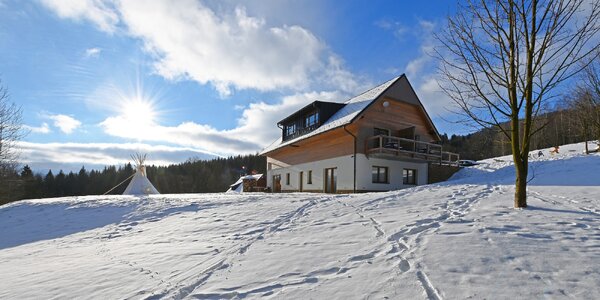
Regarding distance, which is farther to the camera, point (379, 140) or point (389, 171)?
point (389, 171)

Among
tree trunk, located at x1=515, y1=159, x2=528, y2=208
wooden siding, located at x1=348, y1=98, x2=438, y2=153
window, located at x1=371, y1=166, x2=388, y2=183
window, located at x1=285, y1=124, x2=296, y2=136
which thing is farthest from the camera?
window, located at x1=285, y1=124, x2=296, y2=136

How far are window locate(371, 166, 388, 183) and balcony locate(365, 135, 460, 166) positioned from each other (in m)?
1.49

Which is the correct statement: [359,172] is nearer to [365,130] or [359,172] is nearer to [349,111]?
[365,130]

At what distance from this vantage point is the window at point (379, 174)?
2069cm

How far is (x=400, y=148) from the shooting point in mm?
20797

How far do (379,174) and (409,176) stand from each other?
325cm

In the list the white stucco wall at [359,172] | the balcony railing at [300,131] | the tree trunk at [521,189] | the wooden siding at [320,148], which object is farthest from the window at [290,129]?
the tree trunk at [521,189]

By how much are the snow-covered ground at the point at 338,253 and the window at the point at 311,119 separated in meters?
14.5

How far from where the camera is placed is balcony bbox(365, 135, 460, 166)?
1947 cm

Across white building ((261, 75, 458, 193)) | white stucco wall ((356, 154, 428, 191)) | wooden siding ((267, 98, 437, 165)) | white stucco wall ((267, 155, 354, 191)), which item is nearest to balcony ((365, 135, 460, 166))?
white building ((261, 75, 458, 193))

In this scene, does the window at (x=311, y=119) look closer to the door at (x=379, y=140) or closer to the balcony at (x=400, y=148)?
the door at (x=379, y=140)

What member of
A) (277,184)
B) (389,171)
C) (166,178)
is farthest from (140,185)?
(166,178)

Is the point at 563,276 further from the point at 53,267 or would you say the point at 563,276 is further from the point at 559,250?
the point at 53,267

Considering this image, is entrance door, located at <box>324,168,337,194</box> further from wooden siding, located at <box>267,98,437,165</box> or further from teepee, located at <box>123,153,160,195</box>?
teepee, located at <box>123,153,160,195</box>
